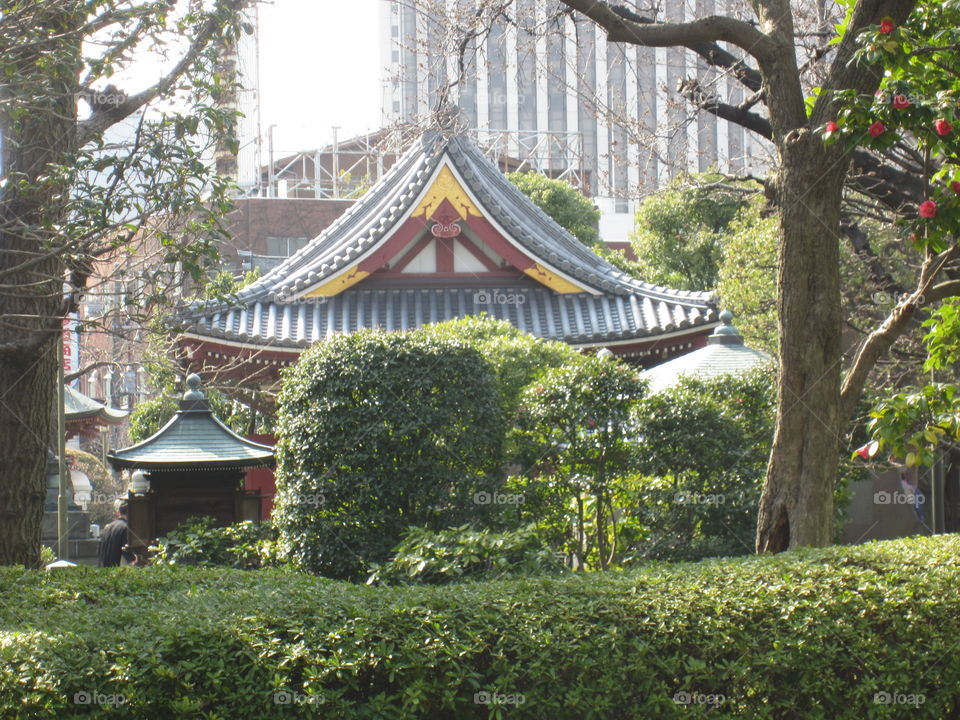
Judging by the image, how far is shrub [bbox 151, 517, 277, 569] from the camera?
9.62m

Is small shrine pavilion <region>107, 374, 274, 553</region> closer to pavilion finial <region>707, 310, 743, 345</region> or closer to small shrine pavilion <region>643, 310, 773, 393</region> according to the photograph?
small shrine pavilion <region>643, 310, 773, 393</region>

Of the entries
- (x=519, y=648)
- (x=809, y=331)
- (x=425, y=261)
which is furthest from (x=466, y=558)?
(x=425, y=261)

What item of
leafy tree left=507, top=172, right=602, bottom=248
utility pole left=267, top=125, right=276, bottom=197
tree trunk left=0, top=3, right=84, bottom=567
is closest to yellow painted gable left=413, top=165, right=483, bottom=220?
tree trunk left=0, top=3, right=84, bottom=567

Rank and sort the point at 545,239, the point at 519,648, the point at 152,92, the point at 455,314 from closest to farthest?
1. the point at 519,648
2. the point at 152,92
3. the point at 455,314
4. the point at 545,239

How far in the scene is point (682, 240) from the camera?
26.3 m

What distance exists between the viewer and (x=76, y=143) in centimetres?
744

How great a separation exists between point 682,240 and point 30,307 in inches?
817

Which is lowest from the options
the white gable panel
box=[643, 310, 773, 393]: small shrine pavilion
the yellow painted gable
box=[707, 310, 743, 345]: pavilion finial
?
box=[643, 310, 773, 393]: small shrine pavilion

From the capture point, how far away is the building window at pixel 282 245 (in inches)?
1757

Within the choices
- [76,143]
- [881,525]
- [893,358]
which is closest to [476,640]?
[76,143]

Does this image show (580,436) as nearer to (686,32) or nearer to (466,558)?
(466,558)

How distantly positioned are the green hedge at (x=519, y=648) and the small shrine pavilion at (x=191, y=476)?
5634 millimetres

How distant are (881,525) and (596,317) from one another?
5.50m

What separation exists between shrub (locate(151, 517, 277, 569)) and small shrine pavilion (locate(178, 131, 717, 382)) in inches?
188
